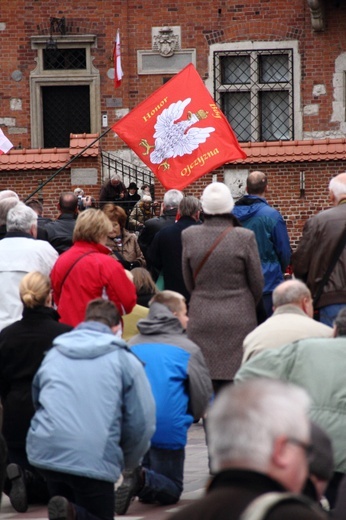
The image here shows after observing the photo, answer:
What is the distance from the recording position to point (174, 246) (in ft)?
36.2

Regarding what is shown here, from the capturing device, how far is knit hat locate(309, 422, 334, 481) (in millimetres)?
4609

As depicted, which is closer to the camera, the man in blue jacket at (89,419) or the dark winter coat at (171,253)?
the man in blue jacket at (89,419)

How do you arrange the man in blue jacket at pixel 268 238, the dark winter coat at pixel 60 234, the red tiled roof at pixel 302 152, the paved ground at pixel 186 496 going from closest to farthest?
the paved ground at pixel 186 496
the man in blue jacket at pixel 268 238
the dark winter coat at pixel 60 234
the red tiled roof at pixel 302 152

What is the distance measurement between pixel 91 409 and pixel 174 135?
778 centimetres

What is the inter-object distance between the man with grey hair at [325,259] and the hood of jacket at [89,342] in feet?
8.94

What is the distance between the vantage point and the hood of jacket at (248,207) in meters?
10.8

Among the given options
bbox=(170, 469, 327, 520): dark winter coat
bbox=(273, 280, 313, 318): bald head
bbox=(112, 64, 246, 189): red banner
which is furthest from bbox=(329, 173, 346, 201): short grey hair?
bbox=(170, 469, 327, 520): dark winter coat

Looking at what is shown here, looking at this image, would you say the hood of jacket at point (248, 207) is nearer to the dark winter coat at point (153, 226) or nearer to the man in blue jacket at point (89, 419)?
the dark winter coat at point (153, 226)

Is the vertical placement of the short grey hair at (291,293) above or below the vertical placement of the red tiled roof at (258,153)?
below

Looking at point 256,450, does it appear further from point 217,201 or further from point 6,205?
point 6,205

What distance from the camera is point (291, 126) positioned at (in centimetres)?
2545

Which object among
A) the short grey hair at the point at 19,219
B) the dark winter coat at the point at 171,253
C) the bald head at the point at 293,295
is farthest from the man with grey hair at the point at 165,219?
the bald head at the point at 293,295

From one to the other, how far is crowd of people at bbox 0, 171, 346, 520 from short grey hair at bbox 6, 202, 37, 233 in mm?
16

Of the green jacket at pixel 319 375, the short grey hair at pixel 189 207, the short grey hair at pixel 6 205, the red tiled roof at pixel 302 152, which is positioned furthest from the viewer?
the red tiled roof at pixel 302 152
